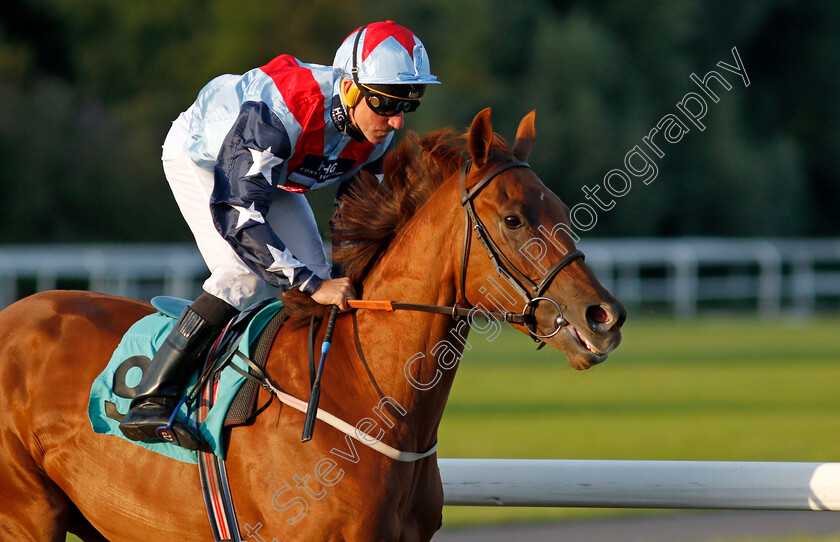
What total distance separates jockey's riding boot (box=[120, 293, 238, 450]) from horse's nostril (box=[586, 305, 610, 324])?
1129 millimetres

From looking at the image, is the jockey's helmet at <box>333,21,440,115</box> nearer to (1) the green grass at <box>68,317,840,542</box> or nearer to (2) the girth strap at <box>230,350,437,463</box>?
(2) the girth strap at <box>230,350,437,463</box>

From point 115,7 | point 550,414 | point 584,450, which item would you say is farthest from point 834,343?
point 115,7

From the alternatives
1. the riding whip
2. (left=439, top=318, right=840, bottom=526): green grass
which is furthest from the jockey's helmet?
(left=439, top=318, right=840, bottom=526): green grass

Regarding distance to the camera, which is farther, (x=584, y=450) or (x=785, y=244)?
(x=785, y=244)

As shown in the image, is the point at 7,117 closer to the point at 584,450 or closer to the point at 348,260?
the point at 584,450

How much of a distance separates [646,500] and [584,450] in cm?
429

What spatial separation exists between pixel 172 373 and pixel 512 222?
3.67 feet

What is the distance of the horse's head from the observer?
8.93 ft

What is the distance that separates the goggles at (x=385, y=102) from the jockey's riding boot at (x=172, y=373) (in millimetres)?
762

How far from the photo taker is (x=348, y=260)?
318 centimetres

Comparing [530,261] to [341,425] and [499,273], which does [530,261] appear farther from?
[341,425]

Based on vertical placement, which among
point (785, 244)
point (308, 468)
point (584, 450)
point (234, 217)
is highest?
point (785, 244)

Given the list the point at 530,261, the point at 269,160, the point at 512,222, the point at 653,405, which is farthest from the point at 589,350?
the point at 653,405

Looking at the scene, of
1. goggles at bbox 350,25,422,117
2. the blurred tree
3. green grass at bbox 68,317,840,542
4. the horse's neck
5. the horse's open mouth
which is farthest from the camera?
the blurred tree
